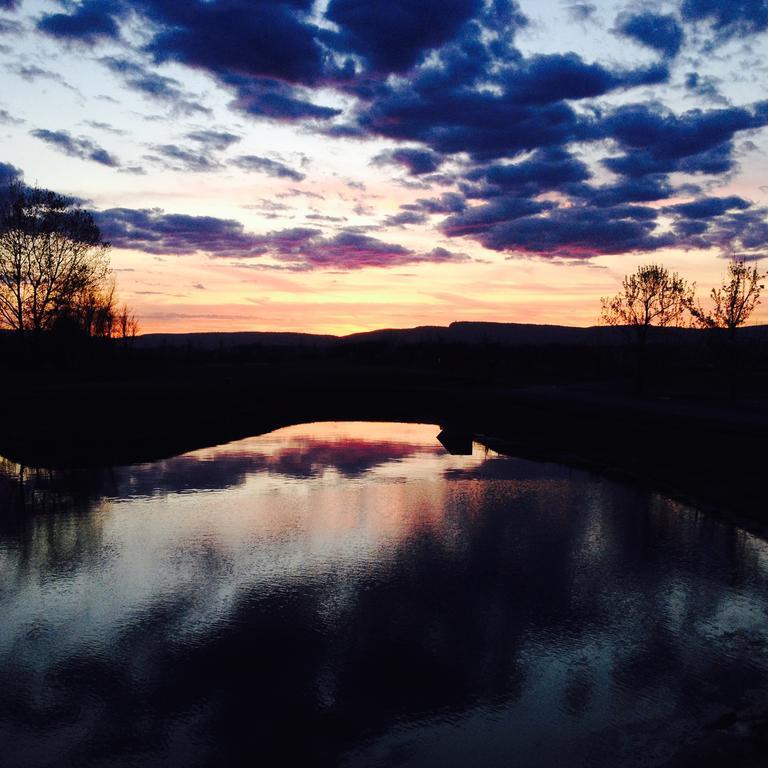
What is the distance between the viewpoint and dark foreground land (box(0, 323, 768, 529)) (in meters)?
19.4

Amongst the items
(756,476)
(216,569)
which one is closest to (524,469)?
(756,476)

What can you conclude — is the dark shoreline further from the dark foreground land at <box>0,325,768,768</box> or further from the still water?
the still water

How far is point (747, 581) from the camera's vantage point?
32.2 ft

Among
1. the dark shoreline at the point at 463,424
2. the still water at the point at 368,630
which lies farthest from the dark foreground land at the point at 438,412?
the still water at the point at 368,630

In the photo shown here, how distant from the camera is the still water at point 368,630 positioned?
5.88 metres

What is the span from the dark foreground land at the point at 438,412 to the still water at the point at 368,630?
4682 millimetres

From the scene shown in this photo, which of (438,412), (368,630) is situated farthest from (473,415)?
(368,630)

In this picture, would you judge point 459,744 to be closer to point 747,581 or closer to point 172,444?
point 747,581

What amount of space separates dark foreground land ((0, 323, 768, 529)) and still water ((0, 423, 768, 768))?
184 inches

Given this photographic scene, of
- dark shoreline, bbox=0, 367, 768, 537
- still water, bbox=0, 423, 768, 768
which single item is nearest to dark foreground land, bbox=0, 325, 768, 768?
dark shoreline, bbox=0, 367, 768, 537

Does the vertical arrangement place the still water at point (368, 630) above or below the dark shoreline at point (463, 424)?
below

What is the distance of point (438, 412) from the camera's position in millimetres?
37281

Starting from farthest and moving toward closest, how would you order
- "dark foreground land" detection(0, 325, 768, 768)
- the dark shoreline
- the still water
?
the dark shoreline < "dark foreground land" detection(0, 325, 768, 768) < the still water

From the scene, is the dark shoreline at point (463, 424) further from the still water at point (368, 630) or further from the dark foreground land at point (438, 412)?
the still water at point (368, 630)
